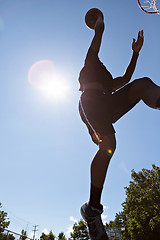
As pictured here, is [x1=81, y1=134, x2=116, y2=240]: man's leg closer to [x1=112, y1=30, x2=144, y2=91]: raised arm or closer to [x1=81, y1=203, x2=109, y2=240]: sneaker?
[x1=81, y1=203, x2=109, y2=240]: sneaker

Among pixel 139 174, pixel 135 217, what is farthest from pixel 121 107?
pixel 139 174

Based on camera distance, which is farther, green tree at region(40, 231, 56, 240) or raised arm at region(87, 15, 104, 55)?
green tree at region(40, 231, 56, 240)

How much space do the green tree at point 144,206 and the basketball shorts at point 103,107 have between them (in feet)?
102

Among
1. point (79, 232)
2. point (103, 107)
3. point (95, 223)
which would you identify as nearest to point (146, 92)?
point (103, 107)

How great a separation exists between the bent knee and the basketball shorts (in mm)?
45

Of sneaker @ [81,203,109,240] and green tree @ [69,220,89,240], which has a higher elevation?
green tree @ [69,220,89,240]

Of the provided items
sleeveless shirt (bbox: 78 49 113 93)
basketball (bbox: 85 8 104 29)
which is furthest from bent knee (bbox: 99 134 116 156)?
basketball (bbox: 85 8 104 29)

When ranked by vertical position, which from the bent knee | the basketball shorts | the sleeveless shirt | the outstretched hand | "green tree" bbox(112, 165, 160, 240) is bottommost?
the bent knee

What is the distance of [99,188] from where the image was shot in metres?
1.59

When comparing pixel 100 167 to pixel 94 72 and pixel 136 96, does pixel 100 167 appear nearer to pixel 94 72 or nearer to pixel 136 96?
pixel 136 96

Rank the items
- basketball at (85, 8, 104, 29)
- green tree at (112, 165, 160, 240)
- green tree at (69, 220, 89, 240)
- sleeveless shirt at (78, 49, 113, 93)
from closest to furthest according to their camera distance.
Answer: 1. sleeveless shirt at (78, 49, 113, 93)
2. basketball at (85, 8, 104, 29)
3. green tree at (112, 165, 160, 240)
4. green tree at (69, 220, 89, 240)

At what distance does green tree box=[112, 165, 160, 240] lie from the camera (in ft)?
91.6

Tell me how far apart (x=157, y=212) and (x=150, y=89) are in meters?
32.2

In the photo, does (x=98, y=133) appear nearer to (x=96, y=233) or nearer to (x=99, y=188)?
(x=99, y=188)
